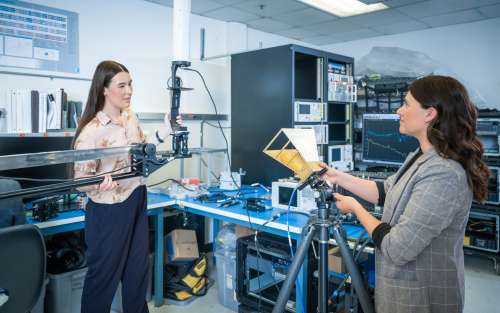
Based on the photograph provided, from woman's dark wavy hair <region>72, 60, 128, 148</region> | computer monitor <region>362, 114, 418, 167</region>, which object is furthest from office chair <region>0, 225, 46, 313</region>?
computer monitor <region>362, 114, 418, 167</region>

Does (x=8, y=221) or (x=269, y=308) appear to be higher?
(x=8, y=221)

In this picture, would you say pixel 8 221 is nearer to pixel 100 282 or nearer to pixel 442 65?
pixel 100 282

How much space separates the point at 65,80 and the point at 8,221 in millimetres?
1508

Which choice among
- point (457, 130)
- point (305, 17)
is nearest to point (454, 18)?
point (305, 17)

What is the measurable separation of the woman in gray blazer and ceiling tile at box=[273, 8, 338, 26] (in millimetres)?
2847

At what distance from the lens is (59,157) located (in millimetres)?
1132

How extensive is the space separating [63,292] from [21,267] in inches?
40.7

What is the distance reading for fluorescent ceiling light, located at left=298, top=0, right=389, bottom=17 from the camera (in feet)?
11.7

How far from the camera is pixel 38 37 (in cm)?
268

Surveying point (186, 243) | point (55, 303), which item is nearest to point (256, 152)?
point (186, 243)

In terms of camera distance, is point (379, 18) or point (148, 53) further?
point (379, 18)

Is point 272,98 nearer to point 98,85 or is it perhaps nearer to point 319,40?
point 98,85

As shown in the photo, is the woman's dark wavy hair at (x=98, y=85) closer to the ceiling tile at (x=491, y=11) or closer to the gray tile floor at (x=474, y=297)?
the gray tile floor at (x=474, y=297)

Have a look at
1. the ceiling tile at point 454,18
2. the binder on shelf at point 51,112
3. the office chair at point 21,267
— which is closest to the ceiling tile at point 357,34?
the ceiling tile at point 454,18
